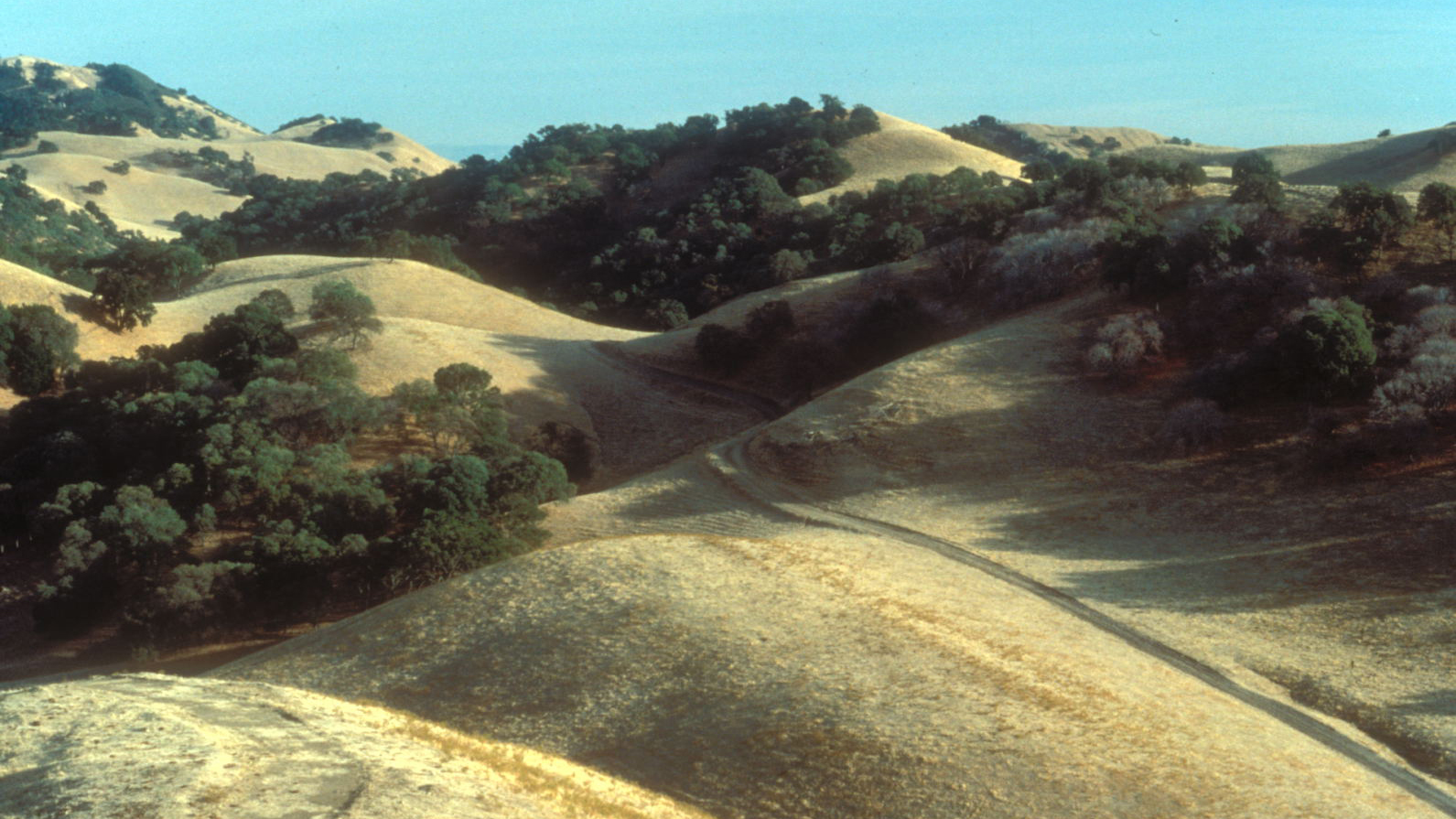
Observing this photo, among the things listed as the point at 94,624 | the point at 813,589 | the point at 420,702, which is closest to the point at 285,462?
the point at 94,624

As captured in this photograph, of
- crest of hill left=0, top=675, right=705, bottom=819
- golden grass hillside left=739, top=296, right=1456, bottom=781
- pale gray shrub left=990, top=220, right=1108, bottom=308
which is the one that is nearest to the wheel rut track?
golden grass hillside left=739, top=296, right=1456, bottom=781

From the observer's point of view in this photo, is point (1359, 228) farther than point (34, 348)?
No

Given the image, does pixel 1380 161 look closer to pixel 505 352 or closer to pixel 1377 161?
pixel 1377 161

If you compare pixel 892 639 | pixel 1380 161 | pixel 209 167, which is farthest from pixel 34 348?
pixel 209 167

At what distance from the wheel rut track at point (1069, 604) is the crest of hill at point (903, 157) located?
178ft

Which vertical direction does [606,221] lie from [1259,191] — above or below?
above

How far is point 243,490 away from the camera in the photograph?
33188mm

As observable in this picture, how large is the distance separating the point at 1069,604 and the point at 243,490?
87.2ft

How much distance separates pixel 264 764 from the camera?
10.6 meters

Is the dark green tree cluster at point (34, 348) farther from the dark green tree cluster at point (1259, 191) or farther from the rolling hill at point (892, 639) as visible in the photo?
the dark green tree cluster at point (1259, 191)

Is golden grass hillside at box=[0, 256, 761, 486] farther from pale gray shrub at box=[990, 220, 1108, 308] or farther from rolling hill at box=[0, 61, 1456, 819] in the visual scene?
pale gray shrub at box=[990, 220, 1108, 308]

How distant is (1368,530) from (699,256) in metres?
59.3

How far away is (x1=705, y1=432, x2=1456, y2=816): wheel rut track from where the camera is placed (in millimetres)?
15273

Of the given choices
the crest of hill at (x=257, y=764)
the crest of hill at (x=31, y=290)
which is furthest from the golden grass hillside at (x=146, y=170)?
the crest of hill at (x=257, y=764)
